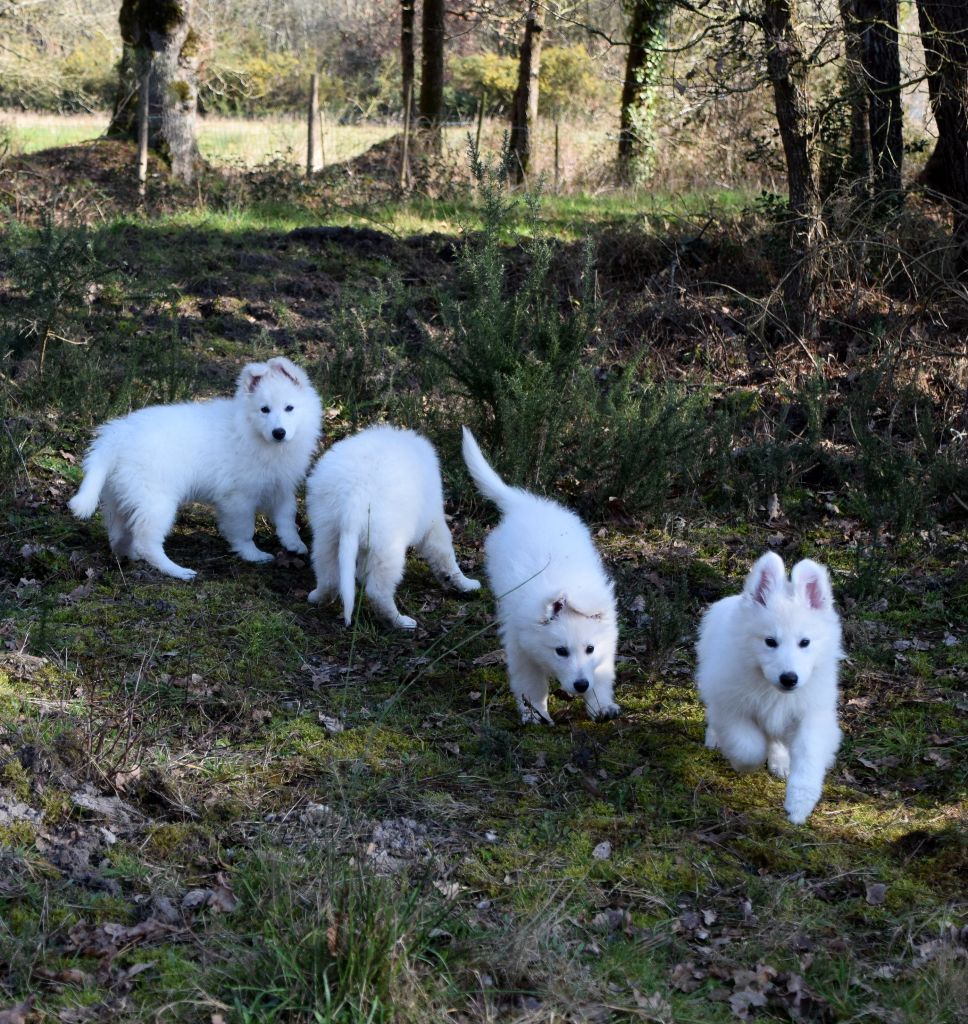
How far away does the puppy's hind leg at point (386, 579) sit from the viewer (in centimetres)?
605

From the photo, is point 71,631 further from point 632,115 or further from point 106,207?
point 632,115

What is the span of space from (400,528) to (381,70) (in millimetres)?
33197

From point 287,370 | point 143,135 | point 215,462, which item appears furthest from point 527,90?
point 215,462

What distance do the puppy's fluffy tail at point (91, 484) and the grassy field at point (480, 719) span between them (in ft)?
1.17

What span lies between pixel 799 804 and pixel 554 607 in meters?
1.28

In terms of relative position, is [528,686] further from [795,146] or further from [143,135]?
[143,135]

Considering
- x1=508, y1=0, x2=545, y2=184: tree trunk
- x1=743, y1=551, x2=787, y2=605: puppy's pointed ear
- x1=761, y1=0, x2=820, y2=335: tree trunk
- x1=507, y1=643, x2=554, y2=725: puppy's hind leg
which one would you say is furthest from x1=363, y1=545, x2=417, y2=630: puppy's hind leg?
x1=508, y1=0, x2=545, y2=184: tree trunk

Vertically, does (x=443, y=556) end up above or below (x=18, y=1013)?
above

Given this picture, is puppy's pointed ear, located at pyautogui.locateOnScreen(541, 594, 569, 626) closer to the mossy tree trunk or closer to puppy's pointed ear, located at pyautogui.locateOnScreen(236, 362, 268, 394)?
puppy's pointed ear, located at pyautogui.locateOnScreen(236, 362, 268, 394)

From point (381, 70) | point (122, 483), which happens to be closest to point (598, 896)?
point (122, 483)

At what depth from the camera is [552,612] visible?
16.5ft

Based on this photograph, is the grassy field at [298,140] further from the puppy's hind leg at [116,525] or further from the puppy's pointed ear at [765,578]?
the puppy's pointed ear at [765,578]

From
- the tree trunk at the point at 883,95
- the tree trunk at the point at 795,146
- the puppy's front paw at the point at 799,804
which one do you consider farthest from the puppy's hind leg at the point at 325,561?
the tree trunk at the point at 883,95

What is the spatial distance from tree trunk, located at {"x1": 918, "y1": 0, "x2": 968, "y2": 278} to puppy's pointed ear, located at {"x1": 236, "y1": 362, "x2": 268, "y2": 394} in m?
6.14
